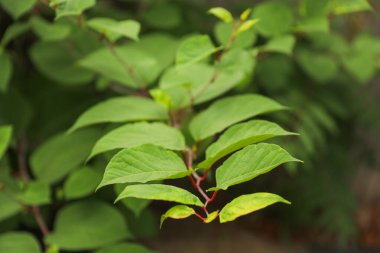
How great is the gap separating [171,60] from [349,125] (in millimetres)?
872

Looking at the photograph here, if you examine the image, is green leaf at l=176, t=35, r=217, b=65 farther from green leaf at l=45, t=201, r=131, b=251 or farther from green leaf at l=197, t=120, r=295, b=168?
green leaf at l=45, t=201, r=131, b=251

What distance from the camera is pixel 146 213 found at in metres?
0.98

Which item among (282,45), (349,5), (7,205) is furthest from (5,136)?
(349,5)

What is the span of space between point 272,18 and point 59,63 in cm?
37

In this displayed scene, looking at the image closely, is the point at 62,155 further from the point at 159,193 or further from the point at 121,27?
the point at 159,193

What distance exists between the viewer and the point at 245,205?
1.37 ft

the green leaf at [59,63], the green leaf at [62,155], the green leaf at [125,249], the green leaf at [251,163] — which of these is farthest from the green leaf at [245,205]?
the green leaf at [59,63]

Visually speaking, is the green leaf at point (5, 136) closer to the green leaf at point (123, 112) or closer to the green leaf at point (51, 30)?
the green leaf at point (123, 112)

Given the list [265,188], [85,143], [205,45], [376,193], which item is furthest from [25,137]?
[376,193]

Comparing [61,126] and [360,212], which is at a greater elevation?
[61,126]

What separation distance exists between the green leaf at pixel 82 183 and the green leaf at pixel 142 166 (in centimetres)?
26

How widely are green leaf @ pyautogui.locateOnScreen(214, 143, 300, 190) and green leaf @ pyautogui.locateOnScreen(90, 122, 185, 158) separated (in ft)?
0.36

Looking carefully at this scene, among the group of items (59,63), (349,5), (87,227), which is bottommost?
(87,227)

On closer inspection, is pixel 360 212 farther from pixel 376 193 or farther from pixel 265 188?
pixel 265 188
